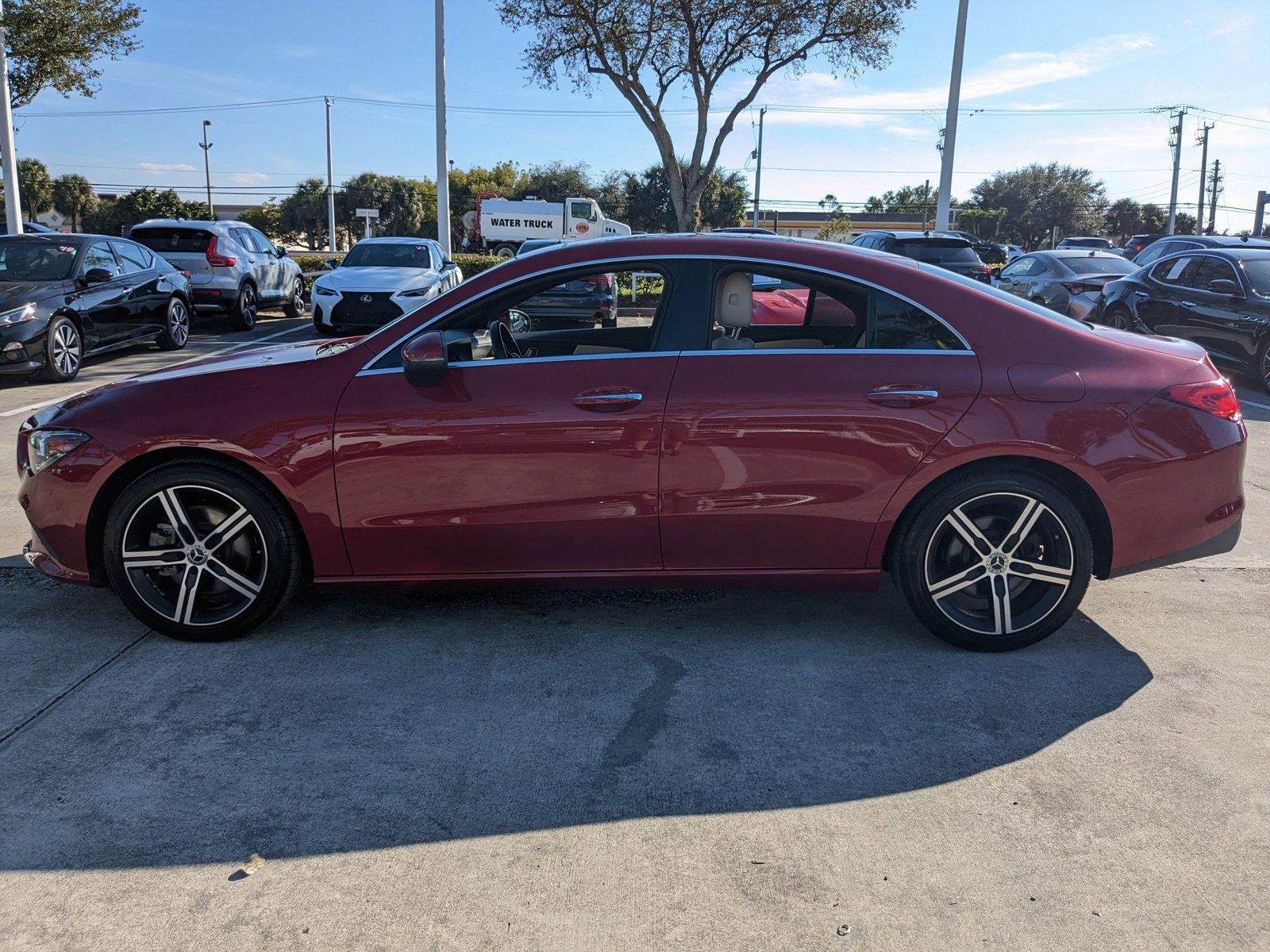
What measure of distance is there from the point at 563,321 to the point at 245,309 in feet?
43.6

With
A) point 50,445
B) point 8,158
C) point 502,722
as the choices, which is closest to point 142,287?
point 8,158

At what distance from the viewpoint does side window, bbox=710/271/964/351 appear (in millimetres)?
3941

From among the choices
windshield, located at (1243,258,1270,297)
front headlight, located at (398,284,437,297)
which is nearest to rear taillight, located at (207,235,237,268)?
front headlight, located at (398,284,437,297)

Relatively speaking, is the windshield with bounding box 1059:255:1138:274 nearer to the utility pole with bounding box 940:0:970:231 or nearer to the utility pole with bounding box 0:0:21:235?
the utility pole with bounding box 940:0:970:231

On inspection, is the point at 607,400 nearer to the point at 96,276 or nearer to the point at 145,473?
the point at 145,473

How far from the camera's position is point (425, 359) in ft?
12.4

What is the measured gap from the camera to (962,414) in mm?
3811

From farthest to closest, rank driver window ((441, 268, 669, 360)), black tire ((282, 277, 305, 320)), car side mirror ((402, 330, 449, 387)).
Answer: black tire ((282, 277, 305, 320)) → driver window ((441, 268, 669, 360)) → car side mirror ((402, 330, 449, 387))

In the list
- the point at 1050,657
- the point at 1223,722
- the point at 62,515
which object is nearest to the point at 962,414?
the point at 1050,657

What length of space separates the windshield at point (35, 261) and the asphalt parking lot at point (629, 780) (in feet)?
26.4

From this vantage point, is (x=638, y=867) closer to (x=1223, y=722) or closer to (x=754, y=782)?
(x=754, y=782)

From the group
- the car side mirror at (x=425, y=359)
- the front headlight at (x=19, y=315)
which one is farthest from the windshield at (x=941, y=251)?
the car side mirror at (x=425, y=359)

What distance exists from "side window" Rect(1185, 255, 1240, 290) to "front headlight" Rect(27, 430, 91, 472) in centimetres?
1248

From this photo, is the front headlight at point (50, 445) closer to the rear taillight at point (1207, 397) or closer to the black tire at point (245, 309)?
the rear taillight at point (1207, 397)
